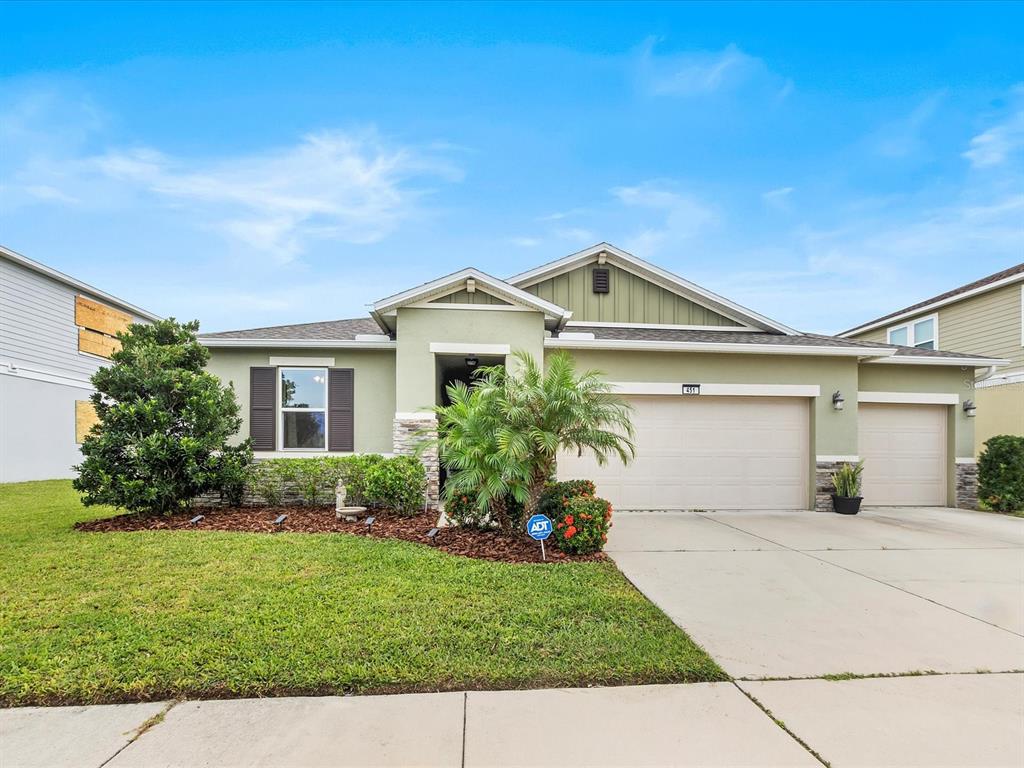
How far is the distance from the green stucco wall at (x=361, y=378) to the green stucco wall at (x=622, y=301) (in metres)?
4.12

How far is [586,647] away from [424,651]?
1105 millimetres

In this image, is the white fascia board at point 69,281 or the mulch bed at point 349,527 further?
the white fascia board at point 69,281

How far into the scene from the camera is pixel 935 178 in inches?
499

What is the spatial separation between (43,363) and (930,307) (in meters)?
25.9

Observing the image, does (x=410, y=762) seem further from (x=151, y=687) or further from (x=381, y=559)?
(x=381, y=559)

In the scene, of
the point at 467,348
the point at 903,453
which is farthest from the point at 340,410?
the point at 903,453

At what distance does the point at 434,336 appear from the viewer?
8805 millimetres

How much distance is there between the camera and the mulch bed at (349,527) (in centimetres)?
578

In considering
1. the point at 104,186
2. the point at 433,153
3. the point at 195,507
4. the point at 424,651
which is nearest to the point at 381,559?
the point at 424,651

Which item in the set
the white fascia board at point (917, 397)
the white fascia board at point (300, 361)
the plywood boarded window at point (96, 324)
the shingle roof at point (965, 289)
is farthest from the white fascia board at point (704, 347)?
the plywood boarded window at point (96, 324)

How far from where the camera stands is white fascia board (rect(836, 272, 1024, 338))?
40.2ft

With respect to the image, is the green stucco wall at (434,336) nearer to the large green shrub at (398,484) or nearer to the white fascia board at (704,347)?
the white fascia board at (704,347)

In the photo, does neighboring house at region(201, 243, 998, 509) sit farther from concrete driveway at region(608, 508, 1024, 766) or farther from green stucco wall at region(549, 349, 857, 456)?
concrete driveway at region(608, 508, 1024, 766)

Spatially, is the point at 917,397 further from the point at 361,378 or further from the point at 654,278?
the point at 361,378
